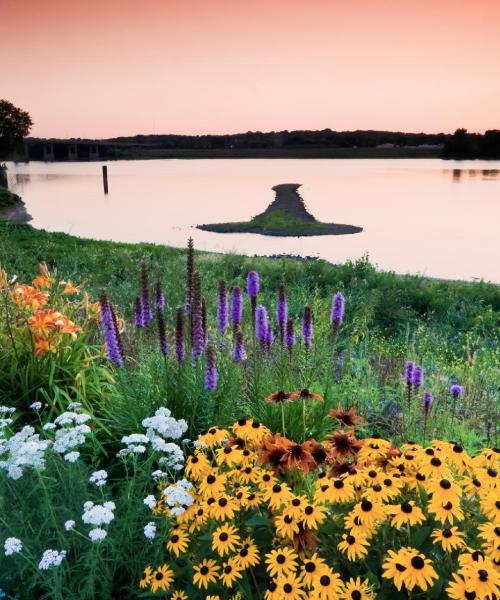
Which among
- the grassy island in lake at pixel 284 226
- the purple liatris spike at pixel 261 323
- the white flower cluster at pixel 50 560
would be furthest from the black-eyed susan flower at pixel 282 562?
the grassy island in lake at pixel 284 226

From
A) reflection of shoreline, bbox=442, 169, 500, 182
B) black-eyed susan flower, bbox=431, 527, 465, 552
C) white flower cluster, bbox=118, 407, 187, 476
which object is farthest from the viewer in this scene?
reflection of shoreline, bbox=442, 169, 500, 182

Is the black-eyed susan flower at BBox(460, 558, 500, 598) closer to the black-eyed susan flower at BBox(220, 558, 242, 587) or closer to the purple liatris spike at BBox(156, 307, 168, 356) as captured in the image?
the black-eyed susan flower at BBox(220, 558, 242, 587)

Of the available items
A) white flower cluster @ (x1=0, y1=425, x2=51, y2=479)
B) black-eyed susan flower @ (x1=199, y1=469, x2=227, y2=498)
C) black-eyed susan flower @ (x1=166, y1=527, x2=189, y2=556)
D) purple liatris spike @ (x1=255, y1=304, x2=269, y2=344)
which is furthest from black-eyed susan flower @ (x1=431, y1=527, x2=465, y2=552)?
purple liatris spike @ (x1=255, y1=304, x2=269, y2=344)

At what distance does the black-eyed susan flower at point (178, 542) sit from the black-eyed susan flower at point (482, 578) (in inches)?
47.9

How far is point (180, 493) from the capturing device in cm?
283

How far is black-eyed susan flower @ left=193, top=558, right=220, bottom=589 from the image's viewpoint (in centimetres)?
253

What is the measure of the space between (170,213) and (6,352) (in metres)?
44.4

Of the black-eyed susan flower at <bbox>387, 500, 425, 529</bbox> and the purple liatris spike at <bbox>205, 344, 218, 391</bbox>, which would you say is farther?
the purple liatris spike at <bbox>205, 344, 218, 391</bbox>

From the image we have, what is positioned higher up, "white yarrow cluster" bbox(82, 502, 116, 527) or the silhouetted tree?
the silhouetted tree

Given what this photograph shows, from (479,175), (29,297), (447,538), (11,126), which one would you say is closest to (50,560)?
(447,538)

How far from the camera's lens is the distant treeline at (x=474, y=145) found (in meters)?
104

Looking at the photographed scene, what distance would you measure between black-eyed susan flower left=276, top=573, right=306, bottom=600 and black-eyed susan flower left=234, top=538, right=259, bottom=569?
0.21 meters

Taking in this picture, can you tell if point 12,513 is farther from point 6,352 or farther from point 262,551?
point 6,352

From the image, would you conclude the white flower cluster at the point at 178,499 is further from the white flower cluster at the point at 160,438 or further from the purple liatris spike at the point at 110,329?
the purple liatris spike at the point at 110,329
